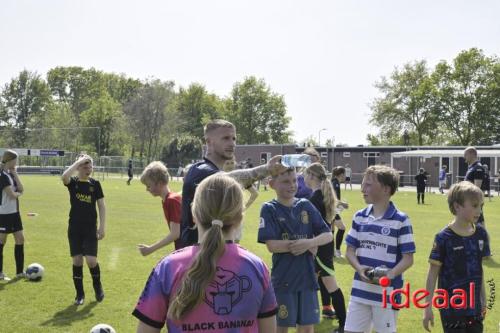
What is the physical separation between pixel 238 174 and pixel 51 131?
6195cm

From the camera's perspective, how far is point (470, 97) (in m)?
65.9

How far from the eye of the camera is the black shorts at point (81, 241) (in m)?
7.38

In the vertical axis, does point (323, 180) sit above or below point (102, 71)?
below

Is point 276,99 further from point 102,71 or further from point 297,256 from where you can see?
point 297,256

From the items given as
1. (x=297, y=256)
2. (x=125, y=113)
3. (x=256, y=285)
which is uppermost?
(x=125, y=113)

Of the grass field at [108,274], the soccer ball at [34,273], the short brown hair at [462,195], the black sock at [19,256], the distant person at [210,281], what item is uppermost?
the short brown hair at [462,195]

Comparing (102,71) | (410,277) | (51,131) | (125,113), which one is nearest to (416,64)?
(125,113)

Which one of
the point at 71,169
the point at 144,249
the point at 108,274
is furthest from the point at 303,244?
the point at 108,274

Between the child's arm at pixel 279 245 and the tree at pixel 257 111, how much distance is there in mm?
76519

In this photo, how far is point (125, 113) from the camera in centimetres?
7544

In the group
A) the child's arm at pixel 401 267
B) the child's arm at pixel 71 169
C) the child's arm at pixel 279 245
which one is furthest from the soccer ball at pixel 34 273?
the child's arm at pixel 401 267

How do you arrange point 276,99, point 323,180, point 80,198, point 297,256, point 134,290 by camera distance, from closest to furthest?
point 297,256
point 323,180
point 80,198
point 134,290
point 276,99

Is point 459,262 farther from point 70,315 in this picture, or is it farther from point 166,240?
point 70,315

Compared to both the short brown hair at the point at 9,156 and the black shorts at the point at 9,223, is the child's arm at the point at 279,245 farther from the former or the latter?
the black shorts at the point at 9,223
